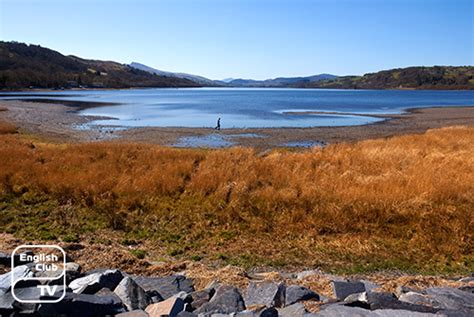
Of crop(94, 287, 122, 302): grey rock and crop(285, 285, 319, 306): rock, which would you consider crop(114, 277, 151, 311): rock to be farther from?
crop(285, 285, 319, 306): rock

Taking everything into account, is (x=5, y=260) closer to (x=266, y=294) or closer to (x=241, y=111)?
(x=266, y=294)

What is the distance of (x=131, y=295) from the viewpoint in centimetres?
607

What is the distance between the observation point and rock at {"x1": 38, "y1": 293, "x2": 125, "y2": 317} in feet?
17.3

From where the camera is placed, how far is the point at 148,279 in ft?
24.2

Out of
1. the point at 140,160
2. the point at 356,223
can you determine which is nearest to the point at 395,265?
the point at 356,223

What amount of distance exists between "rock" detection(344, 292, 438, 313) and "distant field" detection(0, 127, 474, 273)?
114 inches

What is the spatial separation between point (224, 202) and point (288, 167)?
17.5ft

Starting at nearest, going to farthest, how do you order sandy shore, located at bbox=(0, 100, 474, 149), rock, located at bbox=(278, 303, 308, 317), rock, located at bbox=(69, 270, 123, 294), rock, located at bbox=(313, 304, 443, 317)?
rock, located at bbox=(313, 304, 443, 317) < rock, located at bbox=(278, 303, 308, 317) < rock, located at bbox=(69, 270, 123, 294) < sandy shore, located at bbox=(0, 100, 474, 149)

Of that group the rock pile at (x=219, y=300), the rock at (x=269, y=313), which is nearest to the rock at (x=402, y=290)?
the rock pile at (x=219, y=300)

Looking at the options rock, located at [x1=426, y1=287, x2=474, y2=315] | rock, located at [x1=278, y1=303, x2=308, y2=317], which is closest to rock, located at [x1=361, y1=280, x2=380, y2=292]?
rock, located at [x1=426, y1=287, x2=474, y2=315]

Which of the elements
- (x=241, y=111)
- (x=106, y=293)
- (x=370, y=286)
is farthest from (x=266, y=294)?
(x=241, y=111)

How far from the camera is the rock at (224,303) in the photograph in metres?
5.71

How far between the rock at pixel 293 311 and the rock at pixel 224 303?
23.3 inches

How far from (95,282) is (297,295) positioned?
10.5 ft
